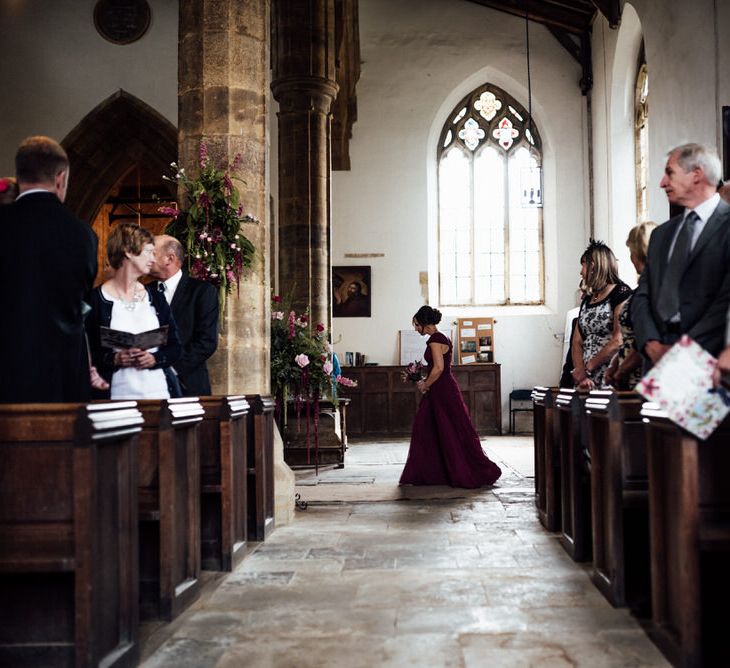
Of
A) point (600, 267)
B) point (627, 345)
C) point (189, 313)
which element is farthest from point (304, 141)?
point (627, 345)

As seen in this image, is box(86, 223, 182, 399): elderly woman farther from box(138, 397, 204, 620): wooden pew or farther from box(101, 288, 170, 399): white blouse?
box(138, 397, 204, 620): wooden pew

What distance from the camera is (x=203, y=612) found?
A: 3.63 metres

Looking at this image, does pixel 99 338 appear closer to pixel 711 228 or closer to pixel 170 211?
pixel 170 211

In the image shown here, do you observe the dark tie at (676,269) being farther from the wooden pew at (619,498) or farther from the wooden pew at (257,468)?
the wooden pew at (257,468)

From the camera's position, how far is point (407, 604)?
12.1 ft

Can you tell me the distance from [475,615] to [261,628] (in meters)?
0.81

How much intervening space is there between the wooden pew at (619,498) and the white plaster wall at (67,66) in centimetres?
1154

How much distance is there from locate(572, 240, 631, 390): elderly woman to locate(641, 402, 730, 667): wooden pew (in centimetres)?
214

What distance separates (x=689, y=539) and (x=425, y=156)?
12.9m

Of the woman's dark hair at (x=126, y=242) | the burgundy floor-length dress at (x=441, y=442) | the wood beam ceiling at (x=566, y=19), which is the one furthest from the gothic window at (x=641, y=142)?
the woman's dark hair at (x=126, y=242)

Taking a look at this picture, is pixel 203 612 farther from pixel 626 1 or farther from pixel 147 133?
pixel 147 133

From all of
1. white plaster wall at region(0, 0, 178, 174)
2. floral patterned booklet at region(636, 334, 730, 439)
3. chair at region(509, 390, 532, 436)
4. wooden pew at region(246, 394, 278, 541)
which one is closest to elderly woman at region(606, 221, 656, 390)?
floral patterned booklet at region(636, 334, 730, 439)

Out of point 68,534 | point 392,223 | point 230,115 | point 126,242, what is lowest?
point 68,534

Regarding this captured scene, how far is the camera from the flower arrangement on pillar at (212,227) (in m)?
5.50
